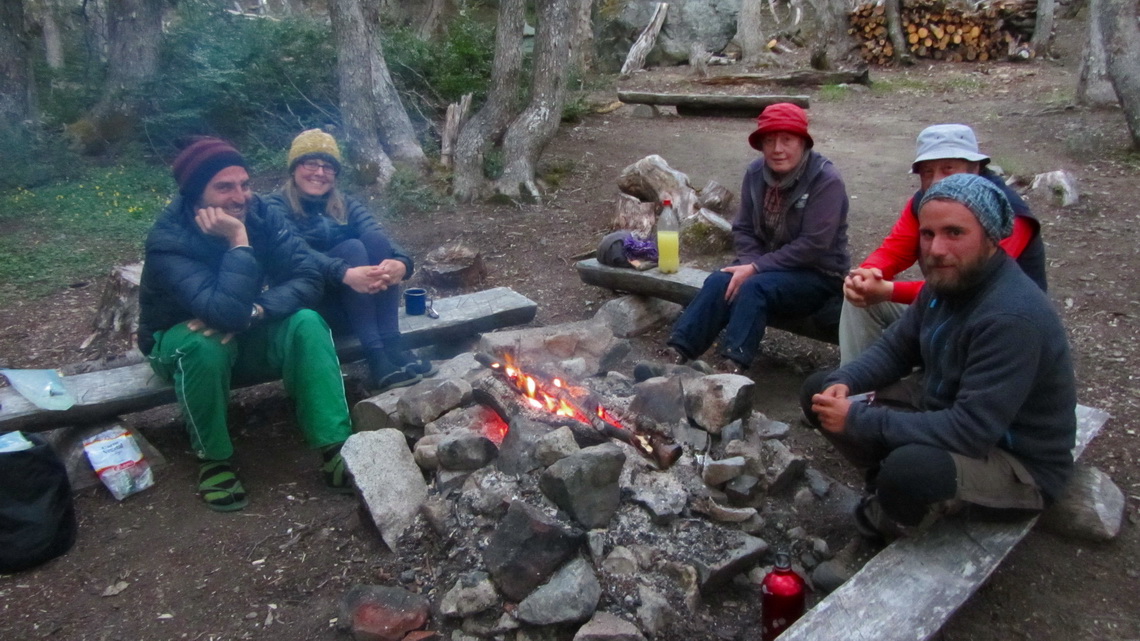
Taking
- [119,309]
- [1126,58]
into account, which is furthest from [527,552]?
[1126,58]

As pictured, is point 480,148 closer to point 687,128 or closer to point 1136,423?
point 687,128

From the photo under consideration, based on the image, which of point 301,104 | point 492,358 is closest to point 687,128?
point 301,104

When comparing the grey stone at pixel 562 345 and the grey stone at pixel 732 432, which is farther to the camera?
the grey stone at pixel 562 345

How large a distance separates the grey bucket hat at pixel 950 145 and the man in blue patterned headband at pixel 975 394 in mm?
838

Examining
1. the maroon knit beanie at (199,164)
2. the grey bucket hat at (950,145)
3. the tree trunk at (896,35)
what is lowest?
the maroon knit beanie at (199,164)

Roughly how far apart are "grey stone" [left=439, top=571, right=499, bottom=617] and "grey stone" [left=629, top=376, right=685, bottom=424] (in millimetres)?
1065

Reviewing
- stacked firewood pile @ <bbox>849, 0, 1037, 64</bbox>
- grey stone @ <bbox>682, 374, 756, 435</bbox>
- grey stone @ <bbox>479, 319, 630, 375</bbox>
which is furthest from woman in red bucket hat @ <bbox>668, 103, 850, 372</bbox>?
stacked firewood pile @ <bbox>849, 0, 1037, 64</bbox>

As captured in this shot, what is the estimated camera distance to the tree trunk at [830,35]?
1432 centimetres

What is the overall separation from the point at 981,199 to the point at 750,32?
16.1 m

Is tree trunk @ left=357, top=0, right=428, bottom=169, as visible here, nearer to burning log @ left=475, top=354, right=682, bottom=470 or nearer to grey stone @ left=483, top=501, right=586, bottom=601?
burning log @ left=475, top=354, right=682, bottom=470

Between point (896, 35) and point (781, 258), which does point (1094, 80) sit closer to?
point (896, 35)

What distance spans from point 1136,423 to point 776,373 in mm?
1739

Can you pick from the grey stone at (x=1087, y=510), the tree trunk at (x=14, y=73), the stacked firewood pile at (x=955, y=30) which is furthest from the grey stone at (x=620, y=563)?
the stacked firewood pile at (x=955, y=30)

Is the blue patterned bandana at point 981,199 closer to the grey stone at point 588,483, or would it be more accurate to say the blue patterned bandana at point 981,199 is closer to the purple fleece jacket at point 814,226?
the grey stone at point 588,483
